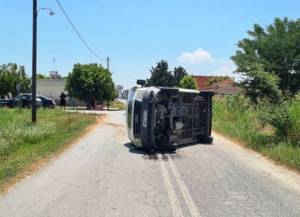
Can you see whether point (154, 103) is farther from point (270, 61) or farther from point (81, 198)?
point (270, 61)

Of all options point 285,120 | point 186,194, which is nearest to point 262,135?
point 285,120

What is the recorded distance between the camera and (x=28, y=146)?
1867 centimetres

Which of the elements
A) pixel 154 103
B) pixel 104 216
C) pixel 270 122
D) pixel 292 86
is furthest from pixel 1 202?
pixel 292 86

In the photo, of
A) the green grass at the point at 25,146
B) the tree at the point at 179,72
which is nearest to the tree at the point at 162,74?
the tree at the point at 179,72

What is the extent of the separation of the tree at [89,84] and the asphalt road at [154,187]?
159ft

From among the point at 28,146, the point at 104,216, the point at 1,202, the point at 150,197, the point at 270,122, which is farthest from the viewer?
the point at 270,122

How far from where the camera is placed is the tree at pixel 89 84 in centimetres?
6531

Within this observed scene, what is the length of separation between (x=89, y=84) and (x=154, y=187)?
179ft

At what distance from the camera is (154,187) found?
10727 millimetres

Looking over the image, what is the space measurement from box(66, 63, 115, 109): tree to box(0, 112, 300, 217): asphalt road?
48.4 metres

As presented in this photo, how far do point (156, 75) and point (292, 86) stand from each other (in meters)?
62.3

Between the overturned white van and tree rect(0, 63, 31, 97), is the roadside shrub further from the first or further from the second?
tree rect(0, 63, 31, 97)

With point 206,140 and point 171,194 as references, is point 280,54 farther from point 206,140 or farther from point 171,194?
point 171,194

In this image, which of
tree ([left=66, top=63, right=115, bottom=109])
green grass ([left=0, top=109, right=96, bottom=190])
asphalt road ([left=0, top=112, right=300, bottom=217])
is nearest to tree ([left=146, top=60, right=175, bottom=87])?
tree ([left=66, top=63, right=115, bottom=109])
